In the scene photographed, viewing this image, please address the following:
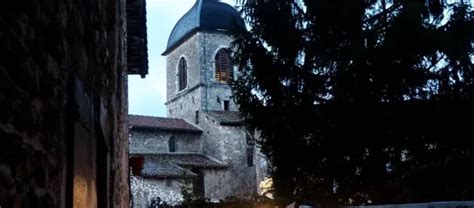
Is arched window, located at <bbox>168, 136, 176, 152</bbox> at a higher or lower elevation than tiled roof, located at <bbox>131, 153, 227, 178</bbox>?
higher

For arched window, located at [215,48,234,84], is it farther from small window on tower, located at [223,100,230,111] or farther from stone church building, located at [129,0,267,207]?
small window on tower, located at [223,100,230,111]

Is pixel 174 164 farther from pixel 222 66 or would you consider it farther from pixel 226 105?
pixel 222 66

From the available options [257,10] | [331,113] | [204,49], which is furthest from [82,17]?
[204,49]

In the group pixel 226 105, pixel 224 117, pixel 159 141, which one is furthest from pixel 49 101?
pixel 226 105

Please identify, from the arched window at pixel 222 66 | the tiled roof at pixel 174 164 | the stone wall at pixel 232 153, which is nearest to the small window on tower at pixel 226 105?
the arched window at pixel 222 66

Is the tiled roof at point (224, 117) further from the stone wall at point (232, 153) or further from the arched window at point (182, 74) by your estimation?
the arched window at point (182, 74)

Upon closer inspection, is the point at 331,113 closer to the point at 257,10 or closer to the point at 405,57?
the point at 405,57

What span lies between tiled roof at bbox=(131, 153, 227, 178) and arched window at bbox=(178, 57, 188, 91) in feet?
26.3

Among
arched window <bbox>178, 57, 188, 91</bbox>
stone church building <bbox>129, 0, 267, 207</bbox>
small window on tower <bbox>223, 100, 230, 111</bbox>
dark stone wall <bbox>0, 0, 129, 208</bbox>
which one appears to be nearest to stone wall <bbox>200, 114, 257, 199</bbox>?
stone church building <bbox>129, 0, 267, 207</bbox>

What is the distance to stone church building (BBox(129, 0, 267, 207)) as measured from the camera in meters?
30.2

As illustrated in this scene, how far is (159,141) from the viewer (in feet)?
113

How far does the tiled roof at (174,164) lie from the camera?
96.1 feet

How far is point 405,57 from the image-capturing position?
11539mm

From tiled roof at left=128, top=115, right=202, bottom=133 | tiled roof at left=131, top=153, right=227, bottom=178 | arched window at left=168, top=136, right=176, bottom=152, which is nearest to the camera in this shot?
tiled roof at left=131, top=153, right=227, bottom=178
